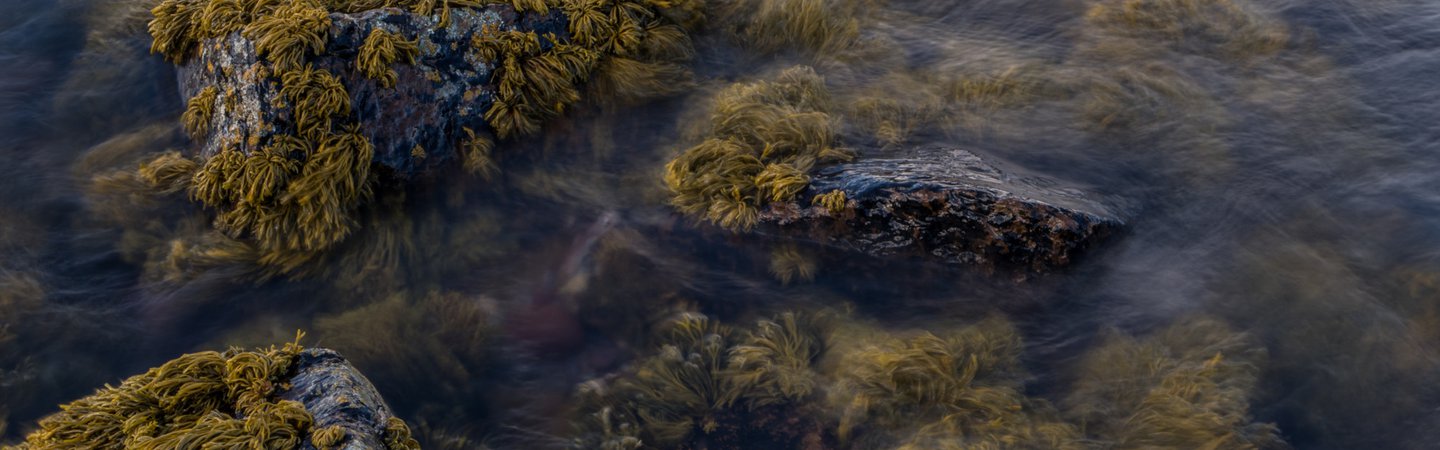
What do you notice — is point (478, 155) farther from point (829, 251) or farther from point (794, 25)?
point (794, 25)

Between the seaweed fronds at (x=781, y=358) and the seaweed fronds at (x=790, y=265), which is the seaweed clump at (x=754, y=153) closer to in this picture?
the seaweed fronds at (x=790, y=265)

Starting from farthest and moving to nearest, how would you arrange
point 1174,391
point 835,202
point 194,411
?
Answer: 1. point 835,202
2. point 1174,391
3. point 194,411

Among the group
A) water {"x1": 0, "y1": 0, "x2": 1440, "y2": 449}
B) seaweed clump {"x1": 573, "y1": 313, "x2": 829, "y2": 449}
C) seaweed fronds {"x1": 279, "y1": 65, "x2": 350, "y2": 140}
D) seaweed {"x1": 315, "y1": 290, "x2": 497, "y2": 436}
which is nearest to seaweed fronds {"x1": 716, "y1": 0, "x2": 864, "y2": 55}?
water {"x1": 0, "y1": 0, "x2": 1440, "y2": 449}

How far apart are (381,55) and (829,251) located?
319cm

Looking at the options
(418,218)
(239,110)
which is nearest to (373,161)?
(418,218)

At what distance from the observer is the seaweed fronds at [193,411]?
3.91 m

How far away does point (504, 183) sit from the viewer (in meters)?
6.13

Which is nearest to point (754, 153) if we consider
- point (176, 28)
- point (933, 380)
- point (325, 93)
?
point (933, 380)

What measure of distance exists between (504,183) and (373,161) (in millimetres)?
853

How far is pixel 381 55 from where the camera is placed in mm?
5891

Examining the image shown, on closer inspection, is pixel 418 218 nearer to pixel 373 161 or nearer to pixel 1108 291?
pixel 373 161

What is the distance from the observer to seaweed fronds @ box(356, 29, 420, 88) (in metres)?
5.86

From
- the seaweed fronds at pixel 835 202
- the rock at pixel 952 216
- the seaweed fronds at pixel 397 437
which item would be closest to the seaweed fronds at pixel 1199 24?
the rock at pixel 952 216

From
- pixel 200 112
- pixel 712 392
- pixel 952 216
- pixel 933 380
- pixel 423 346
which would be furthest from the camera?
pixel 200 112
